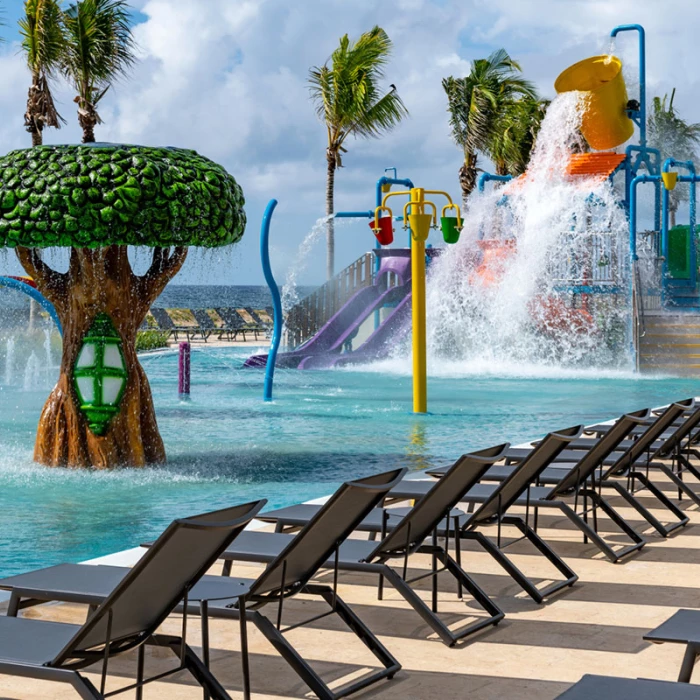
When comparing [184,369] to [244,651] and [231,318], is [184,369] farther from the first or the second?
[231,318]

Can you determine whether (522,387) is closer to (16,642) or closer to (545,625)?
(545,625)

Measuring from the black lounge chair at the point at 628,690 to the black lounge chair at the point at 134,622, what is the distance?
105 cm

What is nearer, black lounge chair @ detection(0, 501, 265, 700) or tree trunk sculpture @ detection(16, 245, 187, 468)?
black lounge chair @ detection(0, 501, 265, 700)

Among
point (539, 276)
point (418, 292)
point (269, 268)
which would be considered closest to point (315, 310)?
point (539, 276)

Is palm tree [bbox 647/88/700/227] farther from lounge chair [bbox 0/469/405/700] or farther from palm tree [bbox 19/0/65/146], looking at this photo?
lounge chair [bbox 0/469/405/700]

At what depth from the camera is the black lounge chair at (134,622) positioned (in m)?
3.01

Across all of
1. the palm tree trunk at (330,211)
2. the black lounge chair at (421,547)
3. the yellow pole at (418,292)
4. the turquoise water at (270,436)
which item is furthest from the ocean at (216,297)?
the black lounge chair at (421,547)

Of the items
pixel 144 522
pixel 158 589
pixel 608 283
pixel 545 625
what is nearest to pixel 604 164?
pixel 608 283

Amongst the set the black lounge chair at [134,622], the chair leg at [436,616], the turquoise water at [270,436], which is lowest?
the turquoise water at [270,436]

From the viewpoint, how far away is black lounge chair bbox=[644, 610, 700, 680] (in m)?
3.19

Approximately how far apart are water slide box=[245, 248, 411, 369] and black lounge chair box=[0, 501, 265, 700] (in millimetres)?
22343

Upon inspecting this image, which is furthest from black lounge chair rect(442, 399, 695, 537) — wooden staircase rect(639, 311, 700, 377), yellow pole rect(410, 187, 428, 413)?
wooden staircase rect(639, 311, 700, 377)

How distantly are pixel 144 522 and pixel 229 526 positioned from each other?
467cm

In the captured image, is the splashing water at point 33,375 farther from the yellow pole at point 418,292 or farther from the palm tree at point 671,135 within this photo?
the palm tree at point 671,135
